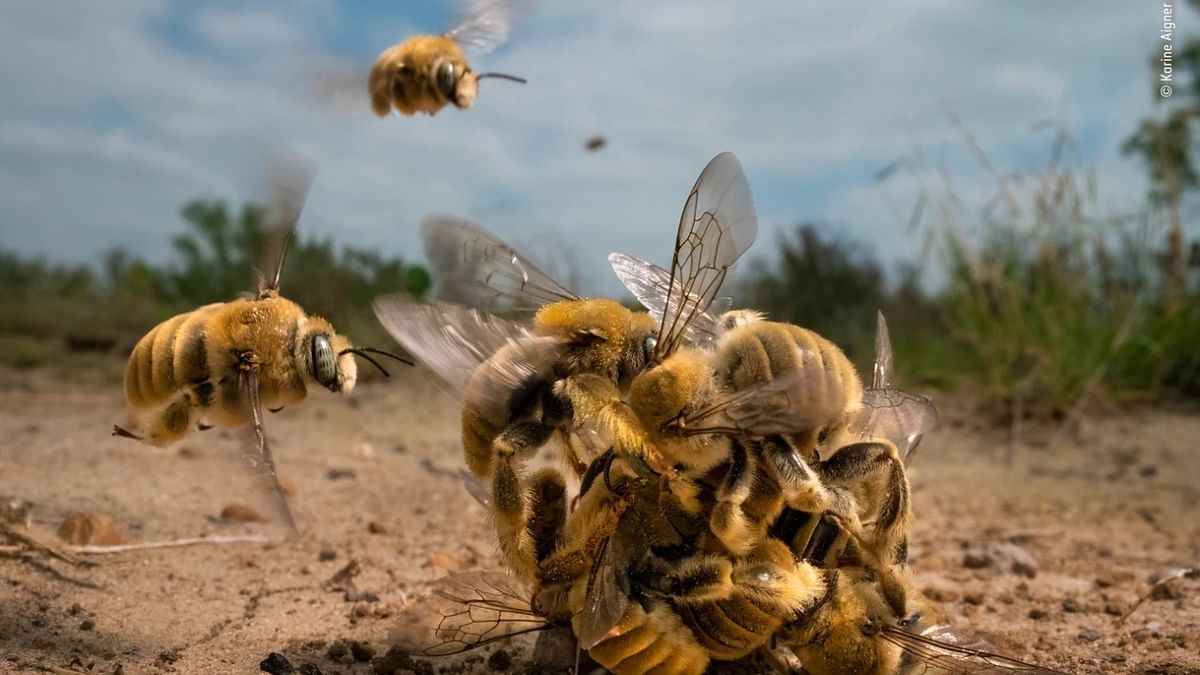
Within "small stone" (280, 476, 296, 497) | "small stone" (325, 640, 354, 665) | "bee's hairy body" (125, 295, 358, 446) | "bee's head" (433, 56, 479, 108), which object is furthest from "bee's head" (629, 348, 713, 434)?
"small stone" (280, 476, 296, 497)

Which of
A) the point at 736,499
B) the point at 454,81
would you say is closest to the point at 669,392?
the point at 736,499

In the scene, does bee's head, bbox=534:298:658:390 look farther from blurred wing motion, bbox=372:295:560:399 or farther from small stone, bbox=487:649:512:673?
small stone, bbox=487:649:512:673

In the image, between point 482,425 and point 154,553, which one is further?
point 154,553

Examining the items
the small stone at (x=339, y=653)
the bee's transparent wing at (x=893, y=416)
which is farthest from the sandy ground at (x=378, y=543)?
the bee's transparent wing at (x=893, y=416)

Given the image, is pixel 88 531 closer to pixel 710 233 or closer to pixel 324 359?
pixel 324 359

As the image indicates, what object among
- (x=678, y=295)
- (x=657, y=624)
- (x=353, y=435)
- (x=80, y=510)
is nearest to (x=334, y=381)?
(x=678, y=295)

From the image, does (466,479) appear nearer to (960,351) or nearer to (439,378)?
(439,378)
